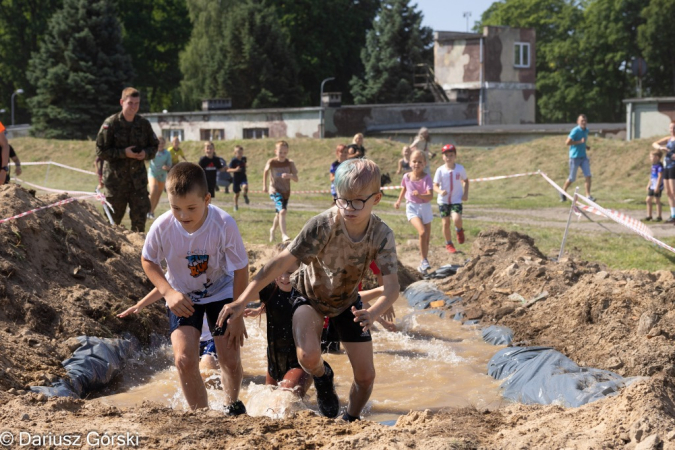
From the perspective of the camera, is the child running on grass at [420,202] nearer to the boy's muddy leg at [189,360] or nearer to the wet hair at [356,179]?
the wet hair at [356,179]

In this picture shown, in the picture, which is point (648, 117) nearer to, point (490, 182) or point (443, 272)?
point (490, 182)

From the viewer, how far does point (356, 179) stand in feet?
16.6

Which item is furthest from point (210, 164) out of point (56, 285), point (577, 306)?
point (577, 306)

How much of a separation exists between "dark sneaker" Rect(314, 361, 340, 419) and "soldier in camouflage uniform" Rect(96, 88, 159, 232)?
20.9ft

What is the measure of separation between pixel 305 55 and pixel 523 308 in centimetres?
5740

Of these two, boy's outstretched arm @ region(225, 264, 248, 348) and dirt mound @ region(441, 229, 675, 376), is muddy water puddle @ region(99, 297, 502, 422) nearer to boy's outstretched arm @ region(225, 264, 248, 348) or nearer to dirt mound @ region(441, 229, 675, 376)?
dirt mound @ region(441, 229, 675, 376)

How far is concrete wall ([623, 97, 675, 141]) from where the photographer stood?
3178 cm

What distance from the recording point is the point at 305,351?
5266 mm

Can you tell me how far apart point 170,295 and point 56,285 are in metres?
3.35

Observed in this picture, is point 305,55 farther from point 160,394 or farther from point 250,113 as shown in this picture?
point 160,394

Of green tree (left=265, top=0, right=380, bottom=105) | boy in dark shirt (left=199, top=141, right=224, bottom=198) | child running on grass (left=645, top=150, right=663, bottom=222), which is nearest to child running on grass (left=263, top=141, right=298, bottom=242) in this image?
boy in dark shirt (left=199, top=141, right=224, bottom=198)

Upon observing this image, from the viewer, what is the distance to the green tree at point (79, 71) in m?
47.7

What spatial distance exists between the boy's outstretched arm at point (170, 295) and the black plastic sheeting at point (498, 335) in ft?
13.9

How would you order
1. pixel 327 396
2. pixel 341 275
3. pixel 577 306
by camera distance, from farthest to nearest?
pixel 577 306 < pixel 327 396 < pixel 341 275
